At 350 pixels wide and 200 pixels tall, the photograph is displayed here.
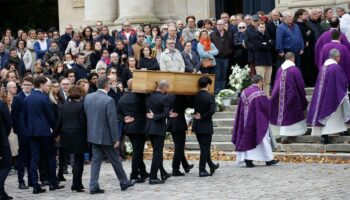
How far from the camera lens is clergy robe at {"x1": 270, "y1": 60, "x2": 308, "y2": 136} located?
19.7 metres


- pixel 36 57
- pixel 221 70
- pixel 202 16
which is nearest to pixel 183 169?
pixel 221 70

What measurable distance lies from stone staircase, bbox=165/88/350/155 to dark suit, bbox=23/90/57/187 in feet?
16.7

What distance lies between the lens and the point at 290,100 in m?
19.8

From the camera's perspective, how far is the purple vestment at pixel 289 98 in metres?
19.7

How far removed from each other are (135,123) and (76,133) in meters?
1.22

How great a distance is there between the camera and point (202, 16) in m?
29.5

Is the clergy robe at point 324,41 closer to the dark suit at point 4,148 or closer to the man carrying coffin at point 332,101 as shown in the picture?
the man carrying coffin at point 332,101

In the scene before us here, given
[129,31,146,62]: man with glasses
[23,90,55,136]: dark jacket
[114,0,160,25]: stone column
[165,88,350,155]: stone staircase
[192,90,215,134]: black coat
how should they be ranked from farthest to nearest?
[114,0,160,25]: stone column < [129,31,146,62]: man with glasses < [165,88,350,155]: stone staircase < [192,90,215,134]: black coat < [23,90,55,136]: dark jacket

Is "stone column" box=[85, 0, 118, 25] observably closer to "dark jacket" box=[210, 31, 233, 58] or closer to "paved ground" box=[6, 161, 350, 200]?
"dark jacket" box=[210, 31, 233, 58]

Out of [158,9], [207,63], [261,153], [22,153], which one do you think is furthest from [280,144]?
[158,9]

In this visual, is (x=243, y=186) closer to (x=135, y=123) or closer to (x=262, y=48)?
(x=135, y=123)

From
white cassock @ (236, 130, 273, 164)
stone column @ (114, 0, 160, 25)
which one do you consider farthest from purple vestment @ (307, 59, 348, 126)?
stone column @ (114, 0, 160, 25)

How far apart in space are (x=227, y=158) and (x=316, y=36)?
4.20 m

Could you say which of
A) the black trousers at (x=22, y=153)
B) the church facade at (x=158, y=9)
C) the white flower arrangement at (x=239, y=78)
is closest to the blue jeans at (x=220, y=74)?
the white flower arrangement at (x=239, y=78)
